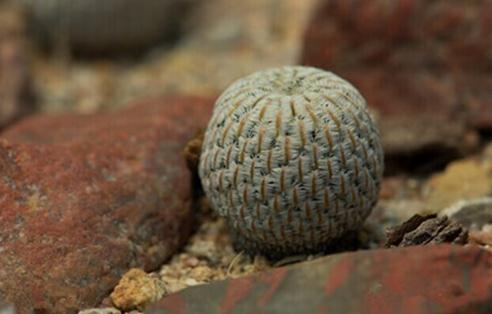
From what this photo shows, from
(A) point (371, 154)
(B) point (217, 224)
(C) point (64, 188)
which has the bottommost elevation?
(B) point (217, 224)

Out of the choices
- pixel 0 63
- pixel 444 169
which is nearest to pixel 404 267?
Result: pixel 444 169

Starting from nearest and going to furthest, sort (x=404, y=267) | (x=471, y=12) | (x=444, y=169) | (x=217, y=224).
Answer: (x=404, y=267), (x=217, y=224), (x=444, y=169), (x=471, y=12)

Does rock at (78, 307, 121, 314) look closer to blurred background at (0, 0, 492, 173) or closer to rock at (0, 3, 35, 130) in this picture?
blurred background at (0, 0, 492, 173)

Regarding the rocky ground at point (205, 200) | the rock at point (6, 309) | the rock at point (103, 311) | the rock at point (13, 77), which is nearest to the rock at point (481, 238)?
the rocky ground at point (205, 200)

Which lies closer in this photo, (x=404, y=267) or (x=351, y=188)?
(x=404, y=267)

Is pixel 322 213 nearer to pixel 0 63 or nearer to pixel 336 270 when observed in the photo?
pixel 336 270

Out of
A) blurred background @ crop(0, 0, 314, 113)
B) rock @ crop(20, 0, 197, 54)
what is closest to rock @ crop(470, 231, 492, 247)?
blurred background @ crop(0, 0, 314, 113)

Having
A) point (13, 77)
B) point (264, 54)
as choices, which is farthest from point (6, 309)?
point (264, 54)
